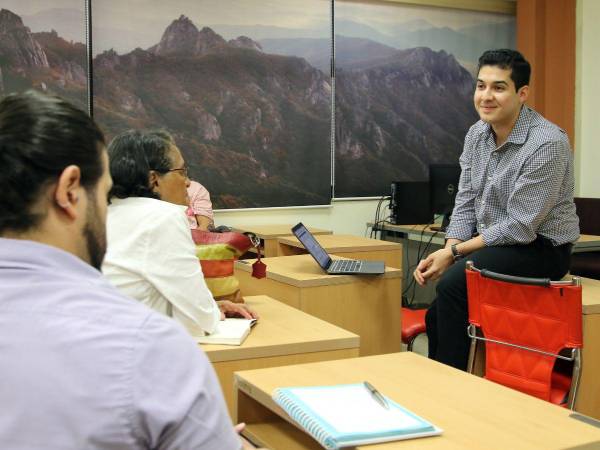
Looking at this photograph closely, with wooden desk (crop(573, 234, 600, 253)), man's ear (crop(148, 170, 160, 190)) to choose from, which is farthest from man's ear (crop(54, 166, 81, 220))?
wooden desk (crop(573, 234, 600, 253))

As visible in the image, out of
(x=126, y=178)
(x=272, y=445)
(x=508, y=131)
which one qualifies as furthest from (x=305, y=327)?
(x=508, y=131)

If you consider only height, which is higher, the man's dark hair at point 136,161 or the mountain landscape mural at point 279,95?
the mountain landscape mural at point 279,95

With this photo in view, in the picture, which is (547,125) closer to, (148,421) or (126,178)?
(126,178)

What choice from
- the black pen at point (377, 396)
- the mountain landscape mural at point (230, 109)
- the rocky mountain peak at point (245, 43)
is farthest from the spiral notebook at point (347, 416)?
the rocky mountain peak at point (245, 43)

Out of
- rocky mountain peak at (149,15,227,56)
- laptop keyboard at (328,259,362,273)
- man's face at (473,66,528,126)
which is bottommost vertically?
laptop keyboard at (328,259,362,273)

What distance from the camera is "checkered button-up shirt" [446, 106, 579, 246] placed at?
103 inches

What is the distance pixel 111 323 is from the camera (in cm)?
75

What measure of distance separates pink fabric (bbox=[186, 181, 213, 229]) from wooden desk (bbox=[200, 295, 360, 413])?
2861 millimetres

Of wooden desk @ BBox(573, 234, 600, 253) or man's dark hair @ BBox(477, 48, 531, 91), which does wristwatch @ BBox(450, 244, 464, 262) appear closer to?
man's dark hair @ BBox(477, 48, 531, 91)

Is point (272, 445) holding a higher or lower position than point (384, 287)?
lower

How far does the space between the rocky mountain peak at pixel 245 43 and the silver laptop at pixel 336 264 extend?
8.79ft

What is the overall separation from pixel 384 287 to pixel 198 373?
235 cm

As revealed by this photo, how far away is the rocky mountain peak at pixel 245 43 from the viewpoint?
547 cm

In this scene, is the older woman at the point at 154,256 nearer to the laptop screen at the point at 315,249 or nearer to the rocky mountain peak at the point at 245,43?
the laptop screen at the point at 315,249
